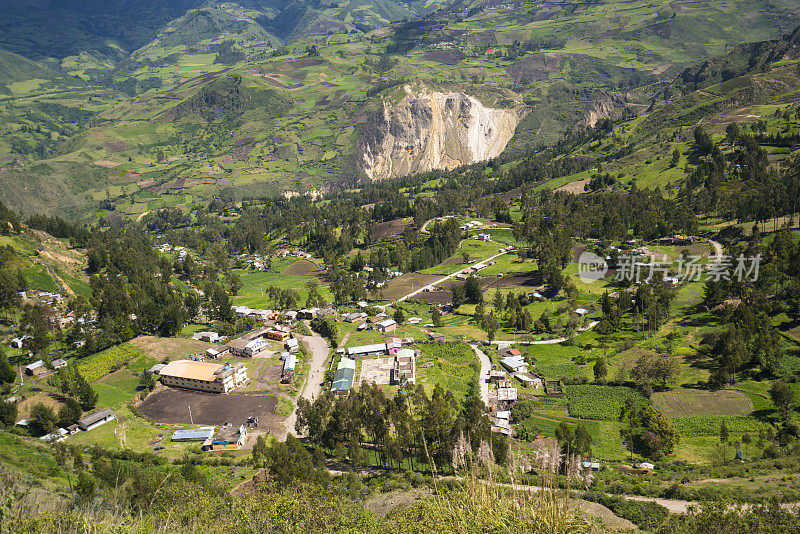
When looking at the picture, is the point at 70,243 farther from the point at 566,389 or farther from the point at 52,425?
the point at 566,389

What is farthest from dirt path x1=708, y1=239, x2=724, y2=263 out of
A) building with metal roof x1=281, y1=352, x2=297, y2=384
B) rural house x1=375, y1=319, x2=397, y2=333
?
building with metal roof x1=281, y1=352, x2=297, y2=384

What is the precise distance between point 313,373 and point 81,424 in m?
28.7

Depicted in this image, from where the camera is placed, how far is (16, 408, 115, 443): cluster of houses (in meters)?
53.3

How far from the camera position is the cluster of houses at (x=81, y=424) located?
53328mm

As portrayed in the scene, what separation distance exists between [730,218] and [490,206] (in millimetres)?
67183

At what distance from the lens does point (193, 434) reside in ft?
182

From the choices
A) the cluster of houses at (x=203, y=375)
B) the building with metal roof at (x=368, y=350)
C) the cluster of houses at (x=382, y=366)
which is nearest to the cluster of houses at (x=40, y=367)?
the cluster of houses at (x=203, y=375)

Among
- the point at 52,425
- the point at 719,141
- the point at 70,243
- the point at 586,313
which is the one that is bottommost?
the point at 52,425

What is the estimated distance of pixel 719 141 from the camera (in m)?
152

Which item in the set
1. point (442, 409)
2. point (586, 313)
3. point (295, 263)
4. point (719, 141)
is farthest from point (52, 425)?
point (719, 141)

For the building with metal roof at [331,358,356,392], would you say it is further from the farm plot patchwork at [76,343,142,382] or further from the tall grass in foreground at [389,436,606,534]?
the tall grass in foreground at [389,436,606,534]

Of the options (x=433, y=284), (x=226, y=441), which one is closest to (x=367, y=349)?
(x=226, y=441)

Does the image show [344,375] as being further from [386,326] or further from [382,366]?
[386,326]

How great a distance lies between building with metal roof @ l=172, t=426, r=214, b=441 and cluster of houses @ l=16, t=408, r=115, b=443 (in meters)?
8.87
